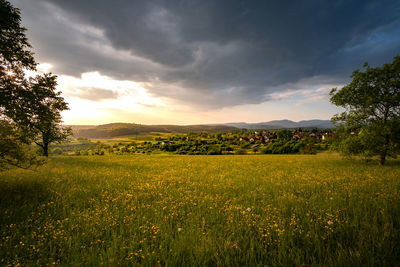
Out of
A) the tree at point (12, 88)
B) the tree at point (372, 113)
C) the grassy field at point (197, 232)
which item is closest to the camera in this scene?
the grassy field at point (197, 232)

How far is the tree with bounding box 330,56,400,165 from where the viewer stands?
49.6 ft

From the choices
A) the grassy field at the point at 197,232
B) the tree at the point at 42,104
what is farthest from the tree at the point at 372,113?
the tree at the point at 42,104

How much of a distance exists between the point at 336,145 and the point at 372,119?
13.8ft

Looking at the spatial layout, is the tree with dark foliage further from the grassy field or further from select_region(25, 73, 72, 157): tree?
the grassy field

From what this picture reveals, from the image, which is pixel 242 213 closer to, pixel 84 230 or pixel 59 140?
pixel 84 230

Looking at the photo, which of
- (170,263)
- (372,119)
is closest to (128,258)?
(170,263)

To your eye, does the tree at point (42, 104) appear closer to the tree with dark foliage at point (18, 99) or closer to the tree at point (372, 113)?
the tree with dark foliage at point (18, 99)

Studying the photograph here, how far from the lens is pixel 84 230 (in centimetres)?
410

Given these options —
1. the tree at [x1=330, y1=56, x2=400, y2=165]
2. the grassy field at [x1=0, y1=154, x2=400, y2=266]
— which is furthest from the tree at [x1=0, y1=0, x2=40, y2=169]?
the tree at [x1=330, y1=56, x2=400, y2=165]

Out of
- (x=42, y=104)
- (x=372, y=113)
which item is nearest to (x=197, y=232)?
(x=42, y=104)

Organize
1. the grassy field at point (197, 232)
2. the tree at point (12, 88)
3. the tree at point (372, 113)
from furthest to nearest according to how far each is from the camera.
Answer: the tree at point (372, 113), the tree at point (12, 88), the grassy field at point (197, 232)

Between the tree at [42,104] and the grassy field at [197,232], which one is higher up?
the tree at [42,104]

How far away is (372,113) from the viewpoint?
53.8ft

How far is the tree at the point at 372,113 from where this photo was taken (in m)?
15.1
